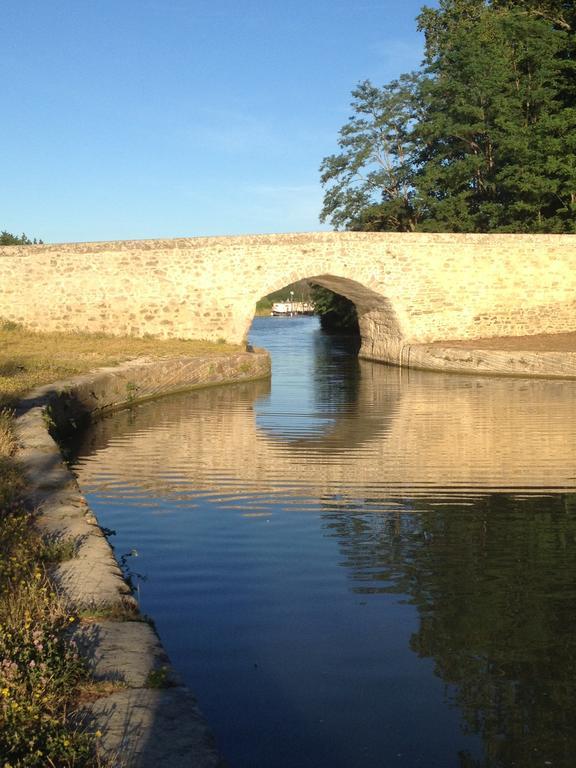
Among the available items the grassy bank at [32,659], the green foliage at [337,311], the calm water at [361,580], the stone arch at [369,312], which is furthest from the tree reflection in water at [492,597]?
the green foliage at [337,311]

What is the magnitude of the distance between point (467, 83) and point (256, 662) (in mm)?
27068

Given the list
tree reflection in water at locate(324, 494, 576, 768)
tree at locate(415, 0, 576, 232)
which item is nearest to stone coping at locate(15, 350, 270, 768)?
tree reflection in water at locate(324, 494, 576, 768)

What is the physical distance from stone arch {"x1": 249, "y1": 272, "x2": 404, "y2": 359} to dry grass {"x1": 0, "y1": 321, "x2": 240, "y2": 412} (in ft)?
7.64

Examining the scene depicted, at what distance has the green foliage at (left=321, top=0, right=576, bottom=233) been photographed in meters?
25.0

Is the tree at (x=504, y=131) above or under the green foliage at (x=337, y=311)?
above

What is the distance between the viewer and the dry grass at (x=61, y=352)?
12.3 m

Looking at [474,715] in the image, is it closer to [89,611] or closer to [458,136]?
[89,611]

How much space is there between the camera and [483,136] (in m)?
28.9

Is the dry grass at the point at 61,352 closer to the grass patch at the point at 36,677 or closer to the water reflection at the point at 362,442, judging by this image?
the water reflection at the point at 362,442

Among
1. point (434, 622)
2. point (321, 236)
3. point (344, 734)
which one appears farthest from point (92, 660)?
point (321, 236)

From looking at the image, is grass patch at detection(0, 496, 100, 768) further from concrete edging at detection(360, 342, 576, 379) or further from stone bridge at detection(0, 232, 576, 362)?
stone bridge at detection(0, 232, 576, 362)

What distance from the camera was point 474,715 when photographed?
3.75 metres

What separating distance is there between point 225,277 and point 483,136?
46.4 ft

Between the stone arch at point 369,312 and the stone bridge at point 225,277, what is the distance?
0.06 m
